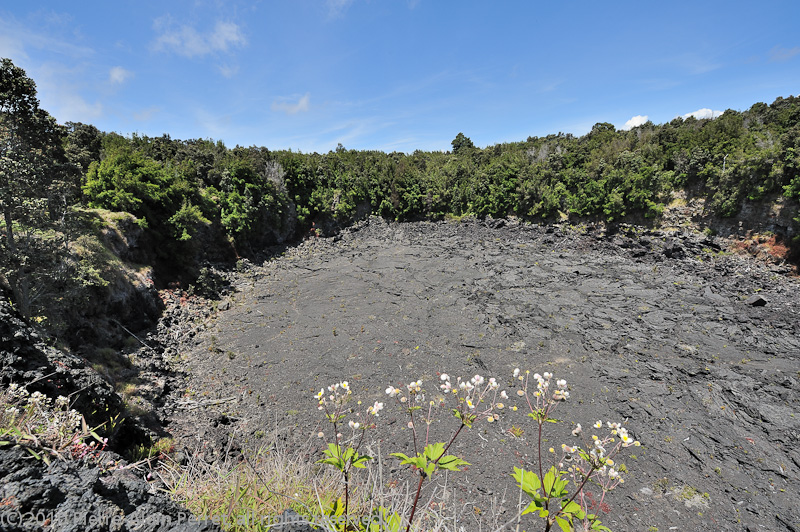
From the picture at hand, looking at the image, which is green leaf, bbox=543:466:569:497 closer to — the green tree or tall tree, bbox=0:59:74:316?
tall tree, bbox=0:59:74:316

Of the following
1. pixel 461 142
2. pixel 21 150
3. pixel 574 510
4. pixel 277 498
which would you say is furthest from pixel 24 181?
pixel 461 142

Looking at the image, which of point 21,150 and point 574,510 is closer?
point 574,510

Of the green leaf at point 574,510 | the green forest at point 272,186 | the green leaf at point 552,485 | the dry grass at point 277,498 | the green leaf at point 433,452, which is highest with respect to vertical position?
the green forest at point 272,186

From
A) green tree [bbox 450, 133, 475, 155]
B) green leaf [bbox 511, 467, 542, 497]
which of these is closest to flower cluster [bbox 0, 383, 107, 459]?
green leaf [bbox 511, 467, 542, 497]

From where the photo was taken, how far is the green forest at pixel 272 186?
6.55 metres

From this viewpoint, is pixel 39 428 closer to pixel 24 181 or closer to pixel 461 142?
pixel 24 181

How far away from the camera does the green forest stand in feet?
21.5

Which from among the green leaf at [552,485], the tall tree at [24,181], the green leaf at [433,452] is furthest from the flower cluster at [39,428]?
the tall tree at [24,181]

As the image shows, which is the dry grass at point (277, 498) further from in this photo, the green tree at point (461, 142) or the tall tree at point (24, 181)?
the green tree at point (461, 142)

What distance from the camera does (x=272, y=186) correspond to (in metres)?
19.7

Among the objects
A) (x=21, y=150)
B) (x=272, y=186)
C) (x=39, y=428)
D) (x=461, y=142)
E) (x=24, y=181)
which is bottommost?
(x=39, y=428)

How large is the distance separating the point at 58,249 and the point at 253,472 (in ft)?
28.6

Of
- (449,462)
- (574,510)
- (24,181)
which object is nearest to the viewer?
(574,510)

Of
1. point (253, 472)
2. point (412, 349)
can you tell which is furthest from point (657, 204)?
point (253, 472)
